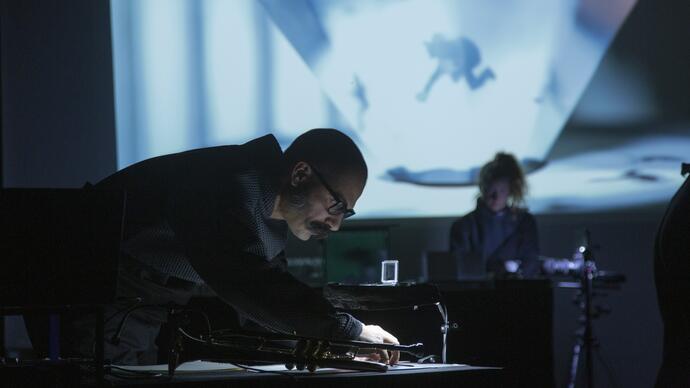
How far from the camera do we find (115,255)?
1.45m

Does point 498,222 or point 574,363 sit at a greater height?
point 498,222

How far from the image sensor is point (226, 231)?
1755mm

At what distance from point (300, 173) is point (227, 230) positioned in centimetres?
31

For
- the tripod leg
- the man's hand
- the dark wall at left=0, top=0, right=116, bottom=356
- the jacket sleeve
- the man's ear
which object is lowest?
the tripod leg

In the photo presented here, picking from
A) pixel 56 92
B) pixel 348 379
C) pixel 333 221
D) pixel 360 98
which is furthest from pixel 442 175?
pixel 348 379

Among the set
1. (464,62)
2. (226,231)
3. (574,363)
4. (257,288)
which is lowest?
(574,363)

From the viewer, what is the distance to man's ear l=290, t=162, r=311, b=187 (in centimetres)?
200

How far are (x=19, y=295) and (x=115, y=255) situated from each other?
163 millimetres

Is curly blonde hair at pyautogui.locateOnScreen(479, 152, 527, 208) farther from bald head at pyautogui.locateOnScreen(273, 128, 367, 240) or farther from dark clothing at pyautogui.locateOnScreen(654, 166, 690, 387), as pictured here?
dark clothing at pyautogui.locateOnScreen(654, 166, 690, 387)

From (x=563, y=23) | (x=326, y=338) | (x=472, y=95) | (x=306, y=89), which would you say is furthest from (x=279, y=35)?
(x=326, y=338)

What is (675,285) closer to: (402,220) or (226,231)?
(226,231)

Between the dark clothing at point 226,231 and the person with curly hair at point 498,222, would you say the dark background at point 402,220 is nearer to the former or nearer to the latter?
the person with curly hair at point 498,222

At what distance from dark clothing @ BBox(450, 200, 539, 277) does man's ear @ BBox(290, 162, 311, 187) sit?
250 centimetres

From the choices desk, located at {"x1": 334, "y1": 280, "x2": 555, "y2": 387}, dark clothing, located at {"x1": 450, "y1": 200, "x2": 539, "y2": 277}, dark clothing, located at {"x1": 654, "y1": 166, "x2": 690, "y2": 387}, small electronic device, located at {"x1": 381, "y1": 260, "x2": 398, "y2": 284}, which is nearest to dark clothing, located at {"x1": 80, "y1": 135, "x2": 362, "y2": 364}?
small electronic device, located at {"x1": 381, "y1": 260, "x2": 398, "y2": 284}
